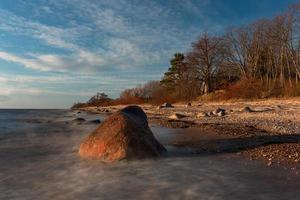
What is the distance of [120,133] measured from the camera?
10.2 metres

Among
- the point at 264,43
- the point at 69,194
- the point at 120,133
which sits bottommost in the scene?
the point at 69,194

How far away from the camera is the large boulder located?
9.77 meters

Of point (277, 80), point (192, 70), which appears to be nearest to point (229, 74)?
point (192, 70)

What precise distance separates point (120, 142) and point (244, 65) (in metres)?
47.0

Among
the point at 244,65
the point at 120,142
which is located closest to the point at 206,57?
the point at 244,65

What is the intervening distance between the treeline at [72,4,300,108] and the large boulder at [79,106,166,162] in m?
31.2

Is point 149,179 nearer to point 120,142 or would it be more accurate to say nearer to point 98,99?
point 120,142

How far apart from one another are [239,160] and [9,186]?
5.23 meters

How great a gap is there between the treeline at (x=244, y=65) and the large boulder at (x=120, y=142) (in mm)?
31183

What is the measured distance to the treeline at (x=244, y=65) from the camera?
142 feet

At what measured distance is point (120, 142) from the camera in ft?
32.5

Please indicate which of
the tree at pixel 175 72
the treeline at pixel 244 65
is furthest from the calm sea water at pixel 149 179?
the tree at pixel 175 72

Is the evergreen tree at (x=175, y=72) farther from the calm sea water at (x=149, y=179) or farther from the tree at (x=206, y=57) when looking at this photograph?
the calm sea water at (x=149, y=179)

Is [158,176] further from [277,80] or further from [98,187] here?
[277,80]
